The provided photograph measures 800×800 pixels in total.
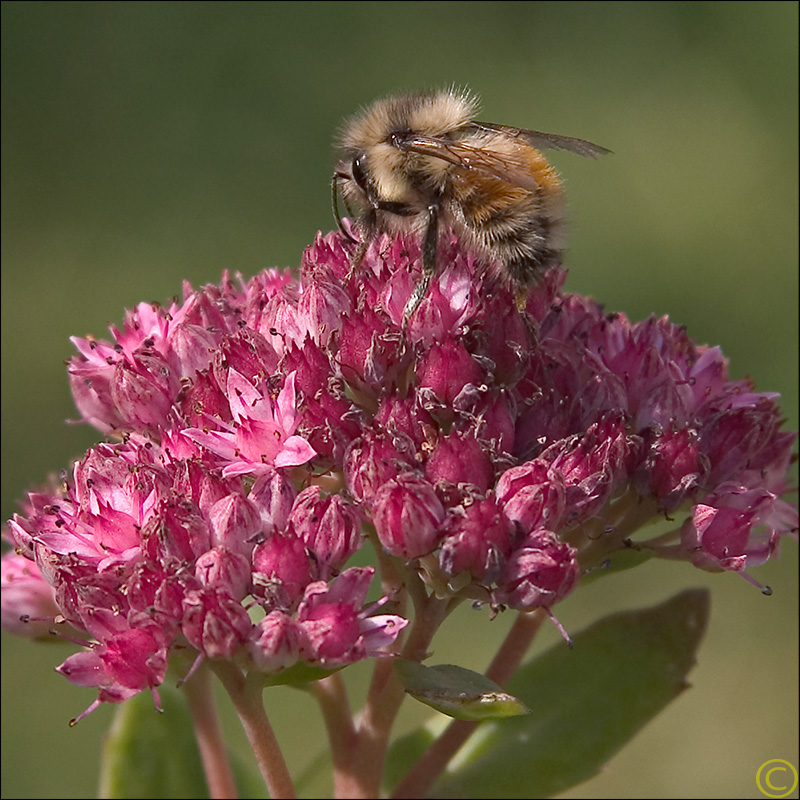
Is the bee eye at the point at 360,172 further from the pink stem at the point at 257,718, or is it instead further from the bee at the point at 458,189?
the pink stem at the point at 257,718

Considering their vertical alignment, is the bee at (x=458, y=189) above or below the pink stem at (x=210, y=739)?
above

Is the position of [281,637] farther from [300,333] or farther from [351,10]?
[351,10]

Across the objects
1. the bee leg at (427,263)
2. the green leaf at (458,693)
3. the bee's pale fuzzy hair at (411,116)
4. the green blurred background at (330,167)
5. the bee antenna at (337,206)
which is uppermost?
the green blurred background at (330,167)

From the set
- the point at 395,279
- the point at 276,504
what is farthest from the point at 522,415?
the point at 276,504

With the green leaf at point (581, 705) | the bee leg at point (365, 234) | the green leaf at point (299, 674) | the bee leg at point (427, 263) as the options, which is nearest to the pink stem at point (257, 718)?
the green leaf at point (299, 674)

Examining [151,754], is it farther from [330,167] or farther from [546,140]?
[330,167]

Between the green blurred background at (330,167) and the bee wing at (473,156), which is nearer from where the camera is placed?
the bee wing at (473,156)

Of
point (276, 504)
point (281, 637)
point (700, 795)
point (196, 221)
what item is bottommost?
point (700, 795)

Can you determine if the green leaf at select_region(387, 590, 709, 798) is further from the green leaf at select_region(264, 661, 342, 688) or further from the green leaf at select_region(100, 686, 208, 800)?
the green leaf at select_region(264, 661, 342, 688)

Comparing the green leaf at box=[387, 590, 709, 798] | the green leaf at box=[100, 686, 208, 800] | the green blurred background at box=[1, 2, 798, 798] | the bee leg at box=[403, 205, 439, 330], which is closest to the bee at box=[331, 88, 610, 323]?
the bee leg at box=[403, 205, 439, 330]
